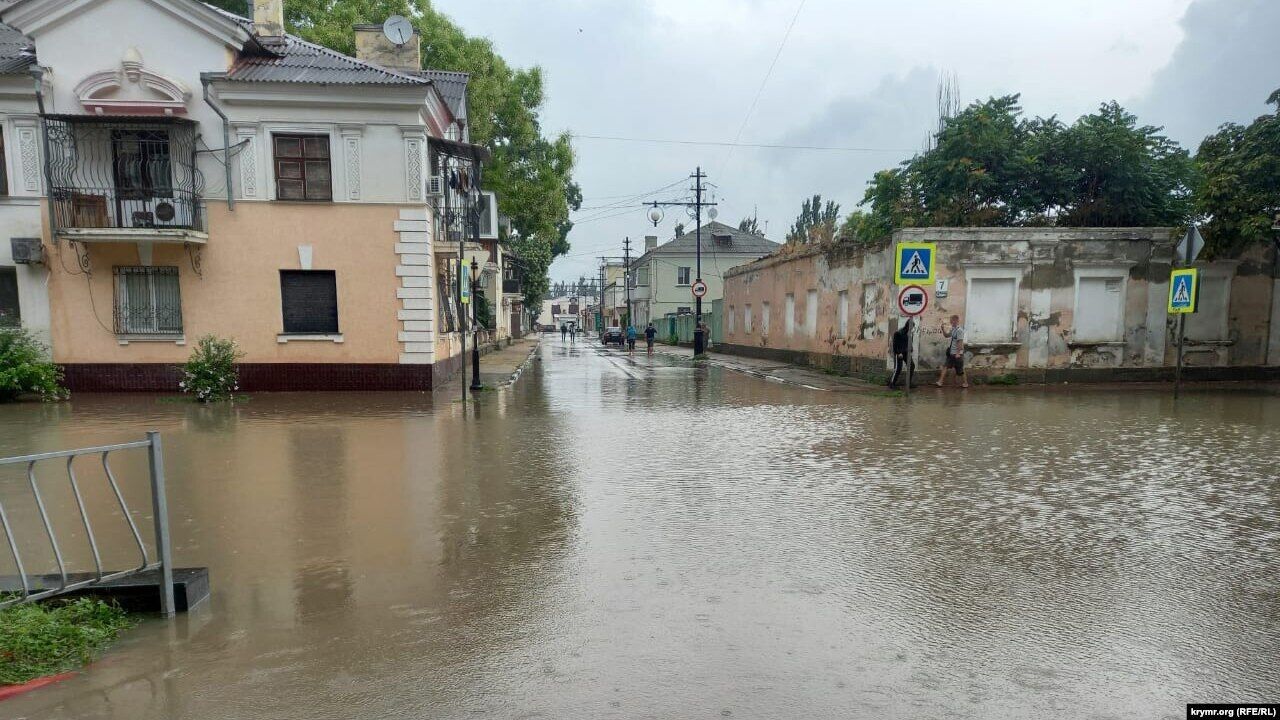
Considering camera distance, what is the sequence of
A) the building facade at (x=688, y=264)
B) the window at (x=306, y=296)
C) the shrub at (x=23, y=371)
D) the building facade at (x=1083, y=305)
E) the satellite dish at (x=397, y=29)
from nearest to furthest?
the shrub at (x=23, y=371)
the window at (x=306, y=296)
the building facade at (x=1083, y=305)
the satellite dish at (x=397, y=29)
the building facade at (x=688, y=264)

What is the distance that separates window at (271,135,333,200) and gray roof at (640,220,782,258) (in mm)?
43922

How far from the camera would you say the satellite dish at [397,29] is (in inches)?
758

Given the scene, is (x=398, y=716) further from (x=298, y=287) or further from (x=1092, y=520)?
(x=298, y=287)

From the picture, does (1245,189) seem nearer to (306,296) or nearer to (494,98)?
(306,296)

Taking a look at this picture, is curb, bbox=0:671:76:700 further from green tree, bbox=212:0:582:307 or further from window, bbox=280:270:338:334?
green tree, bbox=212:0:582:307

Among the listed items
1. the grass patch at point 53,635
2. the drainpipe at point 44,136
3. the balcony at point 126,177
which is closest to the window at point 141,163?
the balcony at point 126,177

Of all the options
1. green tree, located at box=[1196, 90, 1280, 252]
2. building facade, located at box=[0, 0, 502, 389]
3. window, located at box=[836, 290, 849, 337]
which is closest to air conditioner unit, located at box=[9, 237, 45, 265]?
building facade, located at box=[0, 0, 502, 389]

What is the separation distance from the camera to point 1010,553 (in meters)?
5.31

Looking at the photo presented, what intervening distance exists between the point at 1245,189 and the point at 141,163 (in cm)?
2492

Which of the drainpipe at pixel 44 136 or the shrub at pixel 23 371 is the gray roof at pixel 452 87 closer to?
the drainpipe at pixel 44 136

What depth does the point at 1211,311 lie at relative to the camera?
18.4 metres

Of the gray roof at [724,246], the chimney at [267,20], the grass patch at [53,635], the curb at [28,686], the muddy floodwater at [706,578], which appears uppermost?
the chimney at [267,20]

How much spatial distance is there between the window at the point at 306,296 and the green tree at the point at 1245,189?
20.5 m

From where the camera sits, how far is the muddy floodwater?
11.0 ft
